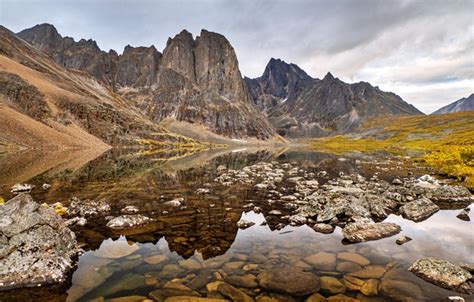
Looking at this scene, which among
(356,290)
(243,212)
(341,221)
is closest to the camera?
(356,290)

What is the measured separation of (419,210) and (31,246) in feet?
73.5

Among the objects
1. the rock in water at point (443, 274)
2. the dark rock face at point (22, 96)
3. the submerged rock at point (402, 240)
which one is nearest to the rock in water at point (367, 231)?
the submerged rock at point (402, 240)

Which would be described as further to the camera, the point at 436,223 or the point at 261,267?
the point at 436,223

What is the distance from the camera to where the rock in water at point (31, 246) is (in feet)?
32.8

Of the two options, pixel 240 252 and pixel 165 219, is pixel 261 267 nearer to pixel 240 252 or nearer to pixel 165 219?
pixel 240 252

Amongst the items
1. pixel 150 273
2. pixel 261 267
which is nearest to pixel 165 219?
pixel 150 273

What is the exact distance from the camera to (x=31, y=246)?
1080 cm

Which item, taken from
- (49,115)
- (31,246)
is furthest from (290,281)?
(49,115)

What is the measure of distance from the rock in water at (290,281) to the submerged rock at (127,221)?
908 cm

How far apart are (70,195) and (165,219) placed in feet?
42.1

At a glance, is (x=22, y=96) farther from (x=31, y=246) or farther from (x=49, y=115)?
(x=31, y=246)

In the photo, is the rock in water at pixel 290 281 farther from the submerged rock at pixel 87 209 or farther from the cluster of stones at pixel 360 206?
the submerged rock at pixel 87 209

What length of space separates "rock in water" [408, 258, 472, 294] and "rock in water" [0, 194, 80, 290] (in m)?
13.4

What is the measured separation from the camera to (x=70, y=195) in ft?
84.2
